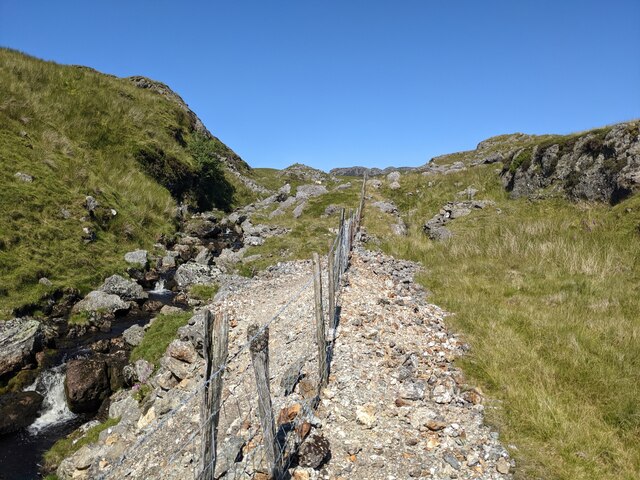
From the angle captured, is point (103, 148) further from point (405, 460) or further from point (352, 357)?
point (405, 460)

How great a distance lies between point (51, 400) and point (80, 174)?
21088mm

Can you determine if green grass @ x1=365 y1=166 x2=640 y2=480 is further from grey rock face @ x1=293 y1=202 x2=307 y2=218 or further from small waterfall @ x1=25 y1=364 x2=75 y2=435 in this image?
small waterfall @ x1=25 y1=364 x2=75 y2=435

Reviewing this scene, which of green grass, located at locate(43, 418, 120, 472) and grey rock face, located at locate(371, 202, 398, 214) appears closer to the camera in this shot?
green grass, located at locate(43, 418, 120, 472)

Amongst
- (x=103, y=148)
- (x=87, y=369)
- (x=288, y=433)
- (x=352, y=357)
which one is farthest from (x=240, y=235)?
(x=288, y=433)

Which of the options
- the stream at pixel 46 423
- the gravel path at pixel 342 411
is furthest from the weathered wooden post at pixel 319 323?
the stream at pixel 46 423

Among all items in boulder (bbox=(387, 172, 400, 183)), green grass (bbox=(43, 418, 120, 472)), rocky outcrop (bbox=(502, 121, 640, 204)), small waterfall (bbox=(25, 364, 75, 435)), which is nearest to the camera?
green grass (bbox=(43, 418, 120, 472))

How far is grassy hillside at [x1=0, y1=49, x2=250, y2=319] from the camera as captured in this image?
21.1m

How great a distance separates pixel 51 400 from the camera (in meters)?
13.6

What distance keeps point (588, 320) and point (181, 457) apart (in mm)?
13276

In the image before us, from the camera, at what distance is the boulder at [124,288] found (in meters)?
21.0

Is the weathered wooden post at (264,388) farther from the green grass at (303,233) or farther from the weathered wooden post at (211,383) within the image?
the green grass at (303,233)

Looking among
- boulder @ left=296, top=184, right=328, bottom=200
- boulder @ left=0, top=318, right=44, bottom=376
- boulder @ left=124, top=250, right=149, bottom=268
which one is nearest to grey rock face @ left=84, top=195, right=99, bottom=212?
boulder @ left=124, top=250, right=149, bottom=268

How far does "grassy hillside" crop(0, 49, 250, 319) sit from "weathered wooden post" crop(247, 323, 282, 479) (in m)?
17.0

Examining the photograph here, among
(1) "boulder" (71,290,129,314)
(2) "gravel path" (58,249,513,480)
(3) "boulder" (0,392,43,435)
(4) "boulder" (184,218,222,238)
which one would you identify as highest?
(4) "boulder" (184,218,222,238)
